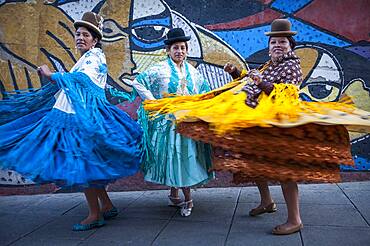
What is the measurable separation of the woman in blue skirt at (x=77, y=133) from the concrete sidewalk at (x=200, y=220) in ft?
1.09

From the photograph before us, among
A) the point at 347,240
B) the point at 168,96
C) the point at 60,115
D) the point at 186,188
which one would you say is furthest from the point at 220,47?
the point at 347,240

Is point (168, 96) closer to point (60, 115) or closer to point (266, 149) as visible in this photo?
point (60, 115)

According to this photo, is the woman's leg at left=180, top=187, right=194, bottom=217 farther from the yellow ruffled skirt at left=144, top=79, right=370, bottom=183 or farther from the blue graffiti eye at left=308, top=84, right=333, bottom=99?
the blue graffiti eye at left=308, top=84, right=333, bottom=99

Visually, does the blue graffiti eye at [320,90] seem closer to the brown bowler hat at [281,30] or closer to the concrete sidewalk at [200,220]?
the concrete sidewalk at [200,220]

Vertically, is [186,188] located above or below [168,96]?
below

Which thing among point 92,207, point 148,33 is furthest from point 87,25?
point 148,33

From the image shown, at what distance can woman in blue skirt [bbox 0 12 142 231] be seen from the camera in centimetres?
364

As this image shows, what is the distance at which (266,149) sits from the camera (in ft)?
10.9

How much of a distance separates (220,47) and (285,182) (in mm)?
2909

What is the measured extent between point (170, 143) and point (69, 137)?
3.26 ft

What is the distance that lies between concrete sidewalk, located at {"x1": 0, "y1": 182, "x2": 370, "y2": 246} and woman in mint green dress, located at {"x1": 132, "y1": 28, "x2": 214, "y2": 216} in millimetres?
411

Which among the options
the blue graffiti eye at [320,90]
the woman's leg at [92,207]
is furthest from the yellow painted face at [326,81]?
the woman's leg at [92,207]

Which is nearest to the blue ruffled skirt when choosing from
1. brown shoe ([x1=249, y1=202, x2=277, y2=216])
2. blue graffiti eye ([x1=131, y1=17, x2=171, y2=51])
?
brown shoe ([x1=249, y1=202, x2=277, y2=216])

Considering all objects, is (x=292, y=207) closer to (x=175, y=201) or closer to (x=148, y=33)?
(x=175, y=201)
